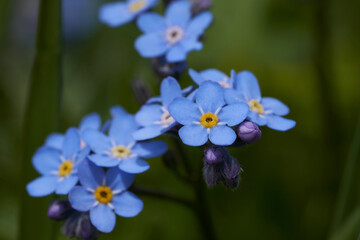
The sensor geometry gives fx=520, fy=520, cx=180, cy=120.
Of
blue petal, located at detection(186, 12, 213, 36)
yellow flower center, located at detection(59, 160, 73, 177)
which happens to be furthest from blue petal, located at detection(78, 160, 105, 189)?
blue petal, located at detection(186, 12, 213, 36)

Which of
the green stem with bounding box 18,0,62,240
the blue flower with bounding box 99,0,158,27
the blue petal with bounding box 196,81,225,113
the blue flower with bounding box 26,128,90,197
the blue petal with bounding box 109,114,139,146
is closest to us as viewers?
the blue petal with bounding box 196,81,225,113

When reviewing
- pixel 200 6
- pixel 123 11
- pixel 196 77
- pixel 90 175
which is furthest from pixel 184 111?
pixel 123 11

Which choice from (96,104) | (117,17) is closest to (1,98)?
(96,104)

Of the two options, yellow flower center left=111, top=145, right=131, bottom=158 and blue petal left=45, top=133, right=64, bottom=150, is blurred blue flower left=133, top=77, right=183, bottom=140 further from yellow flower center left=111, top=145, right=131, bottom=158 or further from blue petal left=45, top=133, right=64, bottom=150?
blue petal left=45, top=133, right=64, bottom=150

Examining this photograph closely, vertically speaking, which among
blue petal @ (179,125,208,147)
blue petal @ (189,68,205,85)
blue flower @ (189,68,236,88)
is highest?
blue petal @ (189,68,205,85)

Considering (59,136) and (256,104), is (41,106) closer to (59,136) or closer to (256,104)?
(59,136)

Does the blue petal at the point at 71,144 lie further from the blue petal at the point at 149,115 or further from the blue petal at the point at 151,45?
the blue petal at the point at 151,45
